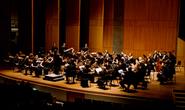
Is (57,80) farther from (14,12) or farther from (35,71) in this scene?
(14,12)

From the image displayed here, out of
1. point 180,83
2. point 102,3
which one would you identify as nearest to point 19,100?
point 180,83

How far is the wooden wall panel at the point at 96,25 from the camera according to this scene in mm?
17062

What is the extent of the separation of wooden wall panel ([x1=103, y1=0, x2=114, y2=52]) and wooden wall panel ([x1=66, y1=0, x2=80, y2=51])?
1538mm

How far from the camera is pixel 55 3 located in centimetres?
1727

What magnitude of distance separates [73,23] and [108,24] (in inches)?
80.1

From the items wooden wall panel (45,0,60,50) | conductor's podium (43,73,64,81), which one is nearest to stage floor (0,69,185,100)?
conductor's podium (43,73,64,81)

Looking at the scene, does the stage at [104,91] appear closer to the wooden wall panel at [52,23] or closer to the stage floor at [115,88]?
the stage floor at [115,88]

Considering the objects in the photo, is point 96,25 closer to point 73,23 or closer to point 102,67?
point 73,23

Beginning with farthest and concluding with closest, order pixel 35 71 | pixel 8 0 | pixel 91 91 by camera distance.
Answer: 1. pixel 8 0
2. pixel 35 71
3. pixel 91 91

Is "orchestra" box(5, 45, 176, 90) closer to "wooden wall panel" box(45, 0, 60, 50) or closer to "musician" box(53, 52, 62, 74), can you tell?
"musician" box(53, 52, 62, 74)

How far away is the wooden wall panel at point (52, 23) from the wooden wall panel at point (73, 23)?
63 cm

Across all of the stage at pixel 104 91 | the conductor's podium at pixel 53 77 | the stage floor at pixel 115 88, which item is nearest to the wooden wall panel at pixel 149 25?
the stage floor at pixel 115 88

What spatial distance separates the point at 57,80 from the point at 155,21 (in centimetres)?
702

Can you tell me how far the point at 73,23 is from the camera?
684 inches
